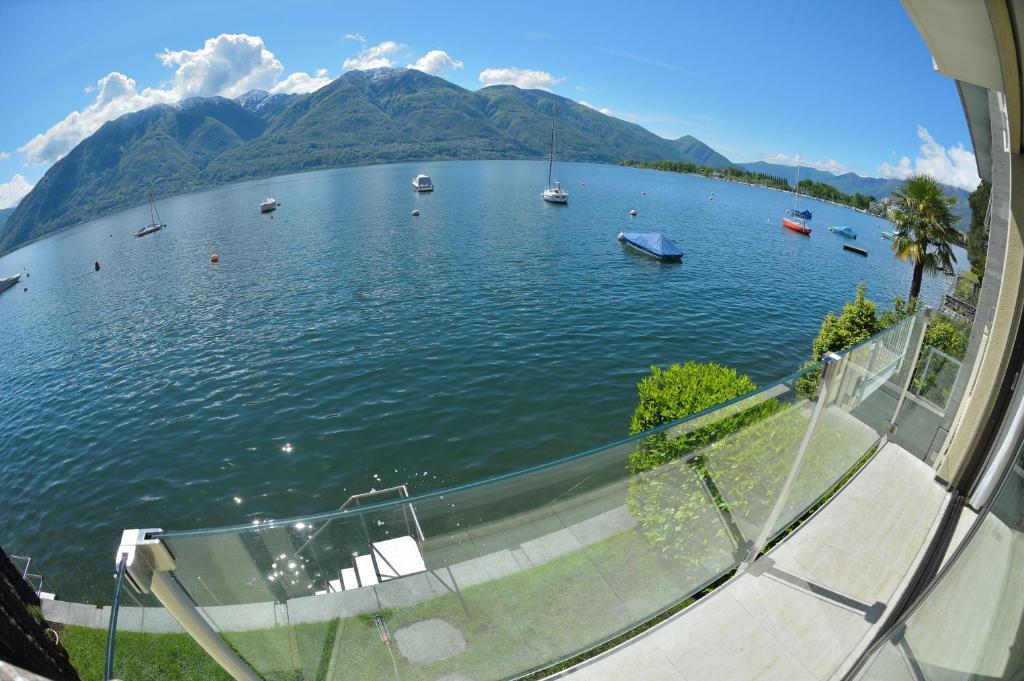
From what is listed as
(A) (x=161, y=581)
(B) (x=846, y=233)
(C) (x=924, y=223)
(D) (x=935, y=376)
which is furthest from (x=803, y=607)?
(B) (x=846, y=233)

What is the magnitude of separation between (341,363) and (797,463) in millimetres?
18508

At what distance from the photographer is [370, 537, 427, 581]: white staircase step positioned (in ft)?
11.0

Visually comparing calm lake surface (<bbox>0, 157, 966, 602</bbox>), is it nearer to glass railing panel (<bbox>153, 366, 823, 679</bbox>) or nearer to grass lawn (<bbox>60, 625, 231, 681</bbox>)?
grass lawn (<bbox>60, 625, 231, 681</bbox>)

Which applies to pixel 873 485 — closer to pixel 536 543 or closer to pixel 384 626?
pixel 536 543

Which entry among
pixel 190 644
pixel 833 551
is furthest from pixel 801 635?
pixel 190 644

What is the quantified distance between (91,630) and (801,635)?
12418 millimetres

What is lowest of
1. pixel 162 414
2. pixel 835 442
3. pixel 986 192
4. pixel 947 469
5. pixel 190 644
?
pixel 162 414

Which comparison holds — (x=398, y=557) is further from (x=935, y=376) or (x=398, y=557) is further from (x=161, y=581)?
(x=935, y=376)

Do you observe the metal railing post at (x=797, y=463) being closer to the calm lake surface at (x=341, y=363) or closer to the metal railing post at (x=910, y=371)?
the metal railing post at (x=910, y=371)

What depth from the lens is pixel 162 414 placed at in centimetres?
1800

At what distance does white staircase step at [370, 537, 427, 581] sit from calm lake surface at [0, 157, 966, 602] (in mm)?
9105

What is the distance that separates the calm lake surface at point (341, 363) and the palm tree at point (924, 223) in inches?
214

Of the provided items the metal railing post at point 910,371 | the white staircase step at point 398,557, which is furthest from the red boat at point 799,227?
the white staircase step at point 398,557

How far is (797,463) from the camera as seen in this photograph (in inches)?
198
